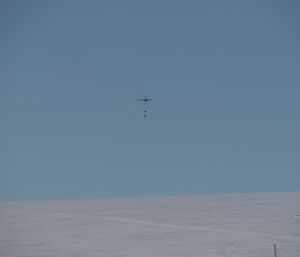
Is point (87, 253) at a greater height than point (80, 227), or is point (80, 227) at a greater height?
point (80, 227)

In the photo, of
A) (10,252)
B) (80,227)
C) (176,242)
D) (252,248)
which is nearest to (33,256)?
(10,252)

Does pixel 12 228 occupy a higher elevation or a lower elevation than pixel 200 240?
higher

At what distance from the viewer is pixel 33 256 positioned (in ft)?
71.1

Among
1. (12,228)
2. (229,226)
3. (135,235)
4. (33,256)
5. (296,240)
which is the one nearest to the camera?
(33,256)

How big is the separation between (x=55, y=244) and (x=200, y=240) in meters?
7.53

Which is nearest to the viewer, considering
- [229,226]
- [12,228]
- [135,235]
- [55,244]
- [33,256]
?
[33,256]

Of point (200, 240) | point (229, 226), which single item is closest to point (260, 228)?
point (229, 226)

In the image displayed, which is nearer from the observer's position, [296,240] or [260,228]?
[296,240]

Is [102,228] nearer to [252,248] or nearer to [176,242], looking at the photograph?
[176,242]

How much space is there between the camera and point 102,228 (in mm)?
33094

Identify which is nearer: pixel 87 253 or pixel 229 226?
pixel 87 253

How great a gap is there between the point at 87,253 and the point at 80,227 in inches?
466

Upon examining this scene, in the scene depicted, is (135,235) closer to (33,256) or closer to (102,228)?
(102,228)

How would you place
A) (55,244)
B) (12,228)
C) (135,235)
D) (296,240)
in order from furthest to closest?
(12,228) → (135,235) → (55,244) → (296,240)
